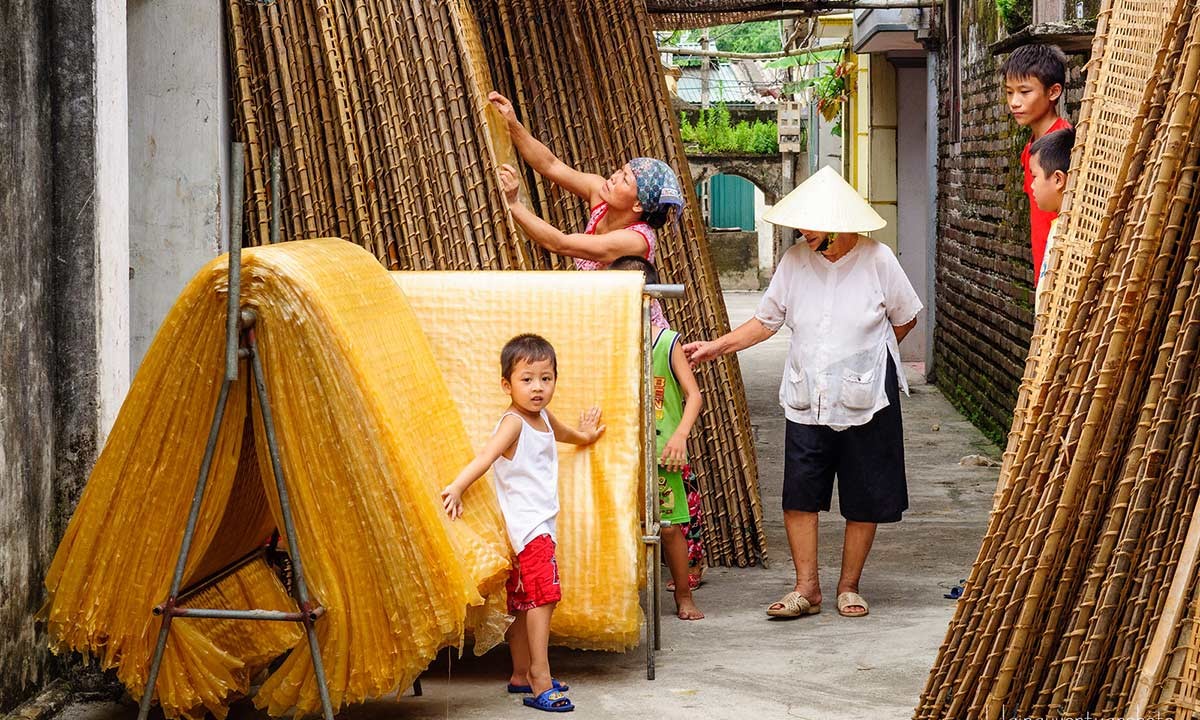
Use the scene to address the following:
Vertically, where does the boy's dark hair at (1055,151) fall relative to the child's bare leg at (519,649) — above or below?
above

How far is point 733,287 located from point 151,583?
76.8ft

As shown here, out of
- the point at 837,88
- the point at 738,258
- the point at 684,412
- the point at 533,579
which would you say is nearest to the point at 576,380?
the point at 684,412

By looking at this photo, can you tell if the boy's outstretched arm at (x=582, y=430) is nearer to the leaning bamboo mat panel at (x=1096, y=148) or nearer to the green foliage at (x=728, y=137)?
the leaning bamboo mat panel at (x=1096, y=148)

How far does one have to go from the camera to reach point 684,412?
16.7 feet

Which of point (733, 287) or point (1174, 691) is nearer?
point (1174, 691)

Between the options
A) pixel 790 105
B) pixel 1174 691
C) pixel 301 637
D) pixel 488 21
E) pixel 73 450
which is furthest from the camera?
pixel 790 105

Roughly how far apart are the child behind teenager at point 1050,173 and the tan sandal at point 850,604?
1.31m

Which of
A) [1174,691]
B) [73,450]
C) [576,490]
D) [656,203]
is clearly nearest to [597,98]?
[656,203]

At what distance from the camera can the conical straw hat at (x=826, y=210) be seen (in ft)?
17.4

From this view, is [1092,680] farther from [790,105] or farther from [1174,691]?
[790,105]

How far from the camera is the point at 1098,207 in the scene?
4.20 m

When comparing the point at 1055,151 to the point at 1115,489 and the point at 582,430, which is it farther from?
the point at 1115,489

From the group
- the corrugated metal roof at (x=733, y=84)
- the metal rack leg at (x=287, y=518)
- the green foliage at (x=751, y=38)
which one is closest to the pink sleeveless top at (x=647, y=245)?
the metal rack leg at (x=287, y=518)

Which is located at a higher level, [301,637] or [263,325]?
[263,325]
